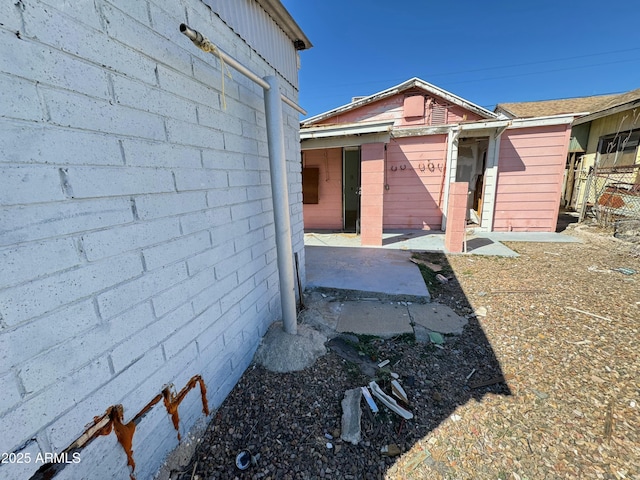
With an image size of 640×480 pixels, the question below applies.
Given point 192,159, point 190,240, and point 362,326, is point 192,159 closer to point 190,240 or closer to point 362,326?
point 190,240

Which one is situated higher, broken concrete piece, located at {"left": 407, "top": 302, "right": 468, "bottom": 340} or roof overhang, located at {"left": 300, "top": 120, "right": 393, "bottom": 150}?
roof overhang, located at {"left": 300, "top": 120, "right": 393, "bottom": 150}

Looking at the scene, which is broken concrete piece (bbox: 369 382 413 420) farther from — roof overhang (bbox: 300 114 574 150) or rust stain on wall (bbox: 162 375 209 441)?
roof overhang (bbox: 300 114 574 150)

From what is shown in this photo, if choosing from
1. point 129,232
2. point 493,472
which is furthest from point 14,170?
point 493,472

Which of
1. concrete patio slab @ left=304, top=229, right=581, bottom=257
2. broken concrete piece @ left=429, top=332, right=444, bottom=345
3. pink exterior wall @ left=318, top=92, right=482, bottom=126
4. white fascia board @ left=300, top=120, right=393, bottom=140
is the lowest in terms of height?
broken concrete piece @ left=429, top=332, right=444, bottom=345

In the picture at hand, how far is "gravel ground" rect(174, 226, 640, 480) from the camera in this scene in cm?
148

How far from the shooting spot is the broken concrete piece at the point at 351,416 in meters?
1.63

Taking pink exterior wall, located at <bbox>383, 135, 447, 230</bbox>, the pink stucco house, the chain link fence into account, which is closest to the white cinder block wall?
the pink stucco house

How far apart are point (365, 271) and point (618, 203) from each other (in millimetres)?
7575

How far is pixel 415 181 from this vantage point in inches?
285

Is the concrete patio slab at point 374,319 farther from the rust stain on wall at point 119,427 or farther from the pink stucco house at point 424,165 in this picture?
the pink stucco house at point 424,165

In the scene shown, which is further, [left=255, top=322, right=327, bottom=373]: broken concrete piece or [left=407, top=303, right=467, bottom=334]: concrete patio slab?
[left=407, top=303, right=467, bottom=334]: concrete patio slab

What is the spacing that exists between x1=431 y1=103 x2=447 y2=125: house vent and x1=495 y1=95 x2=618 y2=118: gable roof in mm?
4776

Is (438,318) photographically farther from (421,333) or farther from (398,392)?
(398,392)

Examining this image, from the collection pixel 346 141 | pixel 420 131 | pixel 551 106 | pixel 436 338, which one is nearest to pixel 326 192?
pixel 346 141
